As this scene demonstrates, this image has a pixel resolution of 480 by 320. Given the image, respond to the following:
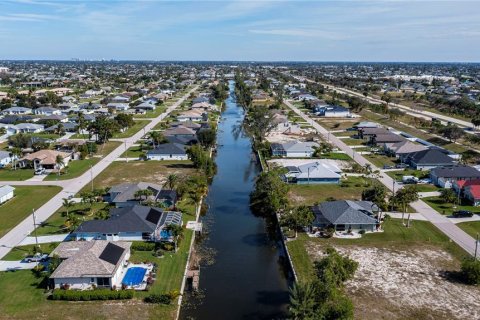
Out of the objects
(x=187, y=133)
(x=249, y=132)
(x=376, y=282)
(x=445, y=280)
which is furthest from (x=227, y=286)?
(x=249, y=132)

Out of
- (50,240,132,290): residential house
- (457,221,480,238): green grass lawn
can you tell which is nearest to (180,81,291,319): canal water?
(50,240,132,290): residential house

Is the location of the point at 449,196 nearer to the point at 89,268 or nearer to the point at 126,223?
the point at 126,223

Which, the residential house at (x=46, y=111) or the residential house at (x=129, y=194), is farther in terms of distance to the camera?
the residential house at (x=46, y=111)

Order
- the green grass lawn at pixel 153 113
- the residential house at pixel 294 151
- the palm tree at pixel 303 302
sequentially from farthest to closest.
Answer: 1. the green grass lawn at pixel 153 113
2. the residential house at pixel 294 151
3. the palm tree at pixel 303 302

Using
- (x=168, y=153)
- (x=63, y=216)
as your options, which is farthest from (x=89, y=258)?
(x=168, y=153)

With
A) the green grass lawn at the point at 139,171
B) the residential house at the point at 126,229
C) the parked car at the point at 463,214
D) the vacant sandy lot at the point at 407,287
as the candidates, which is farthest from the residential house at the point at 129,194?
the parked car at the point at 463,214

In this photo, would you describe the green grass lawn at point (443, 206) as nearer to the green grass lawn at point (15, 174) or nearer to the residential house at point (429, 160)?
the residential house at point (429, 160)

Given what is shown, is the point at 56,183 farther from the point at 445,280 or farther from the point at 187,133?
the point at 445,280
